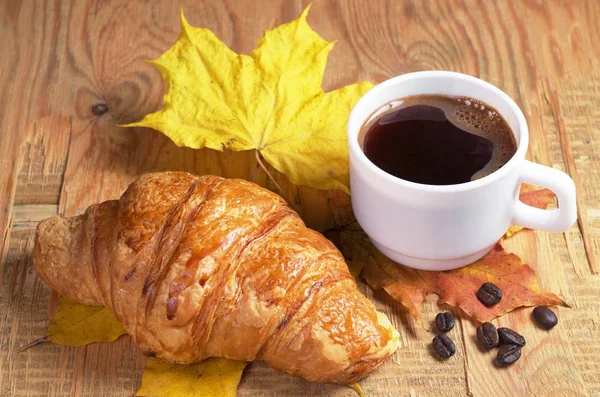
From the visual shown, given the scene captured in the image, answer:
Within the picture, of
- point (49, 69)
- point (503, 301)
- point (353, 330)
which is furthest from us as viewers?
point (49, 69)

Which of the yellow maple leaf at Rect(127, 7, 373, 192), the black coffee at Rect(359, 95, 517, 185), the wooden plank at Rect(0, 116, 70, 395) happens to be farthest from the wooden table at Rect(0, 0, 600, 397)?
the black coffee at Rect(359, 95, 517, 185)

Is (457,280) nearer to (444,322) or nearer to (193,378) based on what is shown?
(444,322)

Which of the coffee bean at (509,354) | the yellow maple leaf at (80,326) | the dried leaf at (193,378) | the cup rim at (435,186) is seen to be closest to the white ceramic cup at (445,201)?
the cup rim at (435,186)

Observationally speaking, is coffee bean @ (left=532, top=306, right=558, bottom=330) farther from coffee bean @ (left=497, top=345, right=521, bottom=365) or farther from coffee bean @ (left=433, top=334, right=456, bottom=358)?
coffee bean @ (left=433, top=334, right=456, bottom=358)

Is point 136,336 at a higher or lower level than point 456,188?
lower

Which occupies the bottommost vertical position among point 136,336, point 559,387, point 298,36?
point 559,387

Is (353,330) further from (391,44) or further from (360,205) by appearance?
(391,44)

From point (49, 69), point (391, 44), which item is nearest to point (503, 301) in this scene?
point (391, 44)
